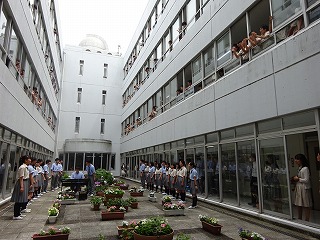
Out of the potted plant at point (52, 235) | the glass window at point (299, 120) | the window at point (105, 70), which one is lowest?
the potted plant at point (52, 235)

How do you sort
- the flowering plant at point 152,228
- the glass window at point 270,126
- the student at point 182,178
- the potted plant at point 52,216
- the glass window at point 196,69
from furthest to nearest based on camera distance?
the glass window at point 196,69, the student at point 182,178, the potted plant at point 52,216, the glass window at point 270,126, the flowering plant at point 152,228

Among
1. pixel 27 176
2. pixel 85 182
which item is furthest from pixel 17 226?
pixel 85 182

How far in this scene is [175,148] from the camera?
15.4 meters

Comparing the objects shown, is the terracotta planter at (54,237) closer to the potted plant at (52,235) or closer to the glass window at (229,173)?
the potted plant at (52,235)

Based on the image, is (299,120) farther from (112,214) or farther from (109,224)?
(112,214)

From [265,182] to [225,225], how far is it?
1.88m

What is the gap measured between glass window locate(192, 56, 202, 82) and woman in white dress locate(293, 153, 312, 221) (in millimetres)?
7011

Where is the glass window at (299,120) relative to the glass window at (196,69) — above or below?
below

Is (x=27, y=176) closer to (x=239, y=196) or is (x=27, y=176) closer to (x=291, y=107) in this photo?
(x=239, y=196)

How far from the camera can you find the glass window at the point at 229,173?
9.66 m

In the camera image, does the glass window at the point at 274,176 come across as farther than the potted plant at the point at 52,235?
Yes

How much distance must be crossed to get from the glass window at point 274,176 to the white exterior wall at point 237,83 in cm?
95

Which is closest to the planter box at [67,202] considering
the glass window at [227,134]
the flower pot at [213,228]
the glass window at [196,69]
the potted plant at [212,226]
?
the potted plant at [212,226]

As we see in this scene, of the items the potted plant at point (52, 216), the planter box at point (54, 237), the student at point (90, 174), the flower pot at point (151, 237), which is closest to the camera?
the flower pot at point (151, 237)
